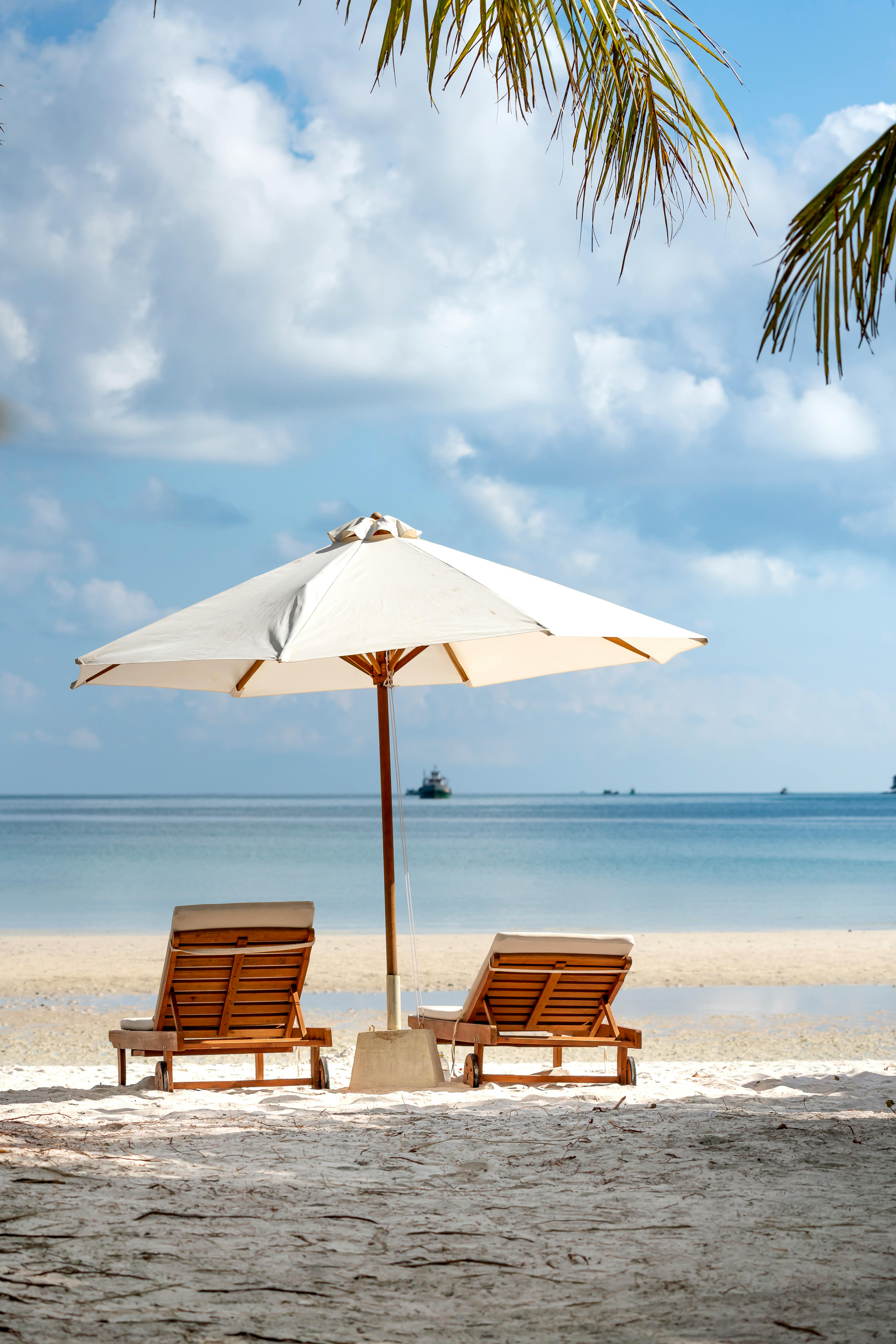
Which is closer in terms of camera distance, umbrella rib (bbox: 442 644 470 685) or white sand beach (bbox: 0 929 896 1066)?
umbrella rib (bbox: 442 644 470 685)

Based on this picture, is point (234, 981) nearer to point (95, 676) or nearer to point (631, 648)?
point (95, 676)

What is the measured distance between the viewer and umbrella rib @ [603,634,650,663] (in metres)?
5.72

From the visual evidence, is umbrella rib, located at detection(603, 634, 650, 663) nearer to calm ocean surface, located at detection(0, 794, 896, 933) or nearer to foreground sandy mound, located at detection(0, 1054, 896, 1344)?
foreground sandy mound, located at detection(0, 1054, 896, 1344)

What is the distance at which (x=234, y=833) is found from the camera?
174 feet

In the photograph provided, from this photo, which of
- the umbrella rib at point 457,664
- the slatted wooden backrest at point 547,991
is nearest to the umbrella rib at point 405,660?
the umbrella rib at point 457,664

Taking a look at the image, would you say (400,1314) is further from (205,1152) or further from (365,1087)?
(365,1087)

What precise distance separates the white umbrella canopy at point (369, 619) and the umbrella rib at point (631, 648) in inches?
0.4

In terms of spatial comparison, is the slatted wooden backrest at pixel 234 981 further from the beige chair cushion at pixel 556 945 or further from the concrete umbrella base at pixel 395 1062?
the beige chair cushion at pixel 556 945

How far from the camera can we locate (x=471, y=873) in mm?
30188

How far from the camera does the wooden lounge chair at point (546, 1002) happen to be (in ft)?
16.8

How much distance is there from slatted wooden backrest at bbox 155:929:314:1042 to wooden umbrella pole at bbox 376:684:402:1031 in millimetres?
347

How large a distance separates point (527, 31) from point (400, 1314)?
352 cm

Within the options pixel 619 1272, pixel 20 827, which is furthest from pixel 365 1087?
pixel 20 827

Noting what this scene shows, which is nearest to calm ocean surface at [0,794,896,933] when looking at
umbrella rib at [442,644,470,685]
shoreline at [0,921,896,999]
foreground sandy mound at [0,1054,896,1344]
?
shoreline at [0,921,896,999]
